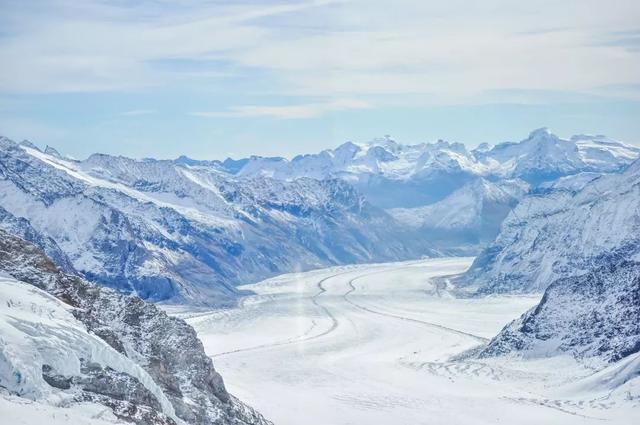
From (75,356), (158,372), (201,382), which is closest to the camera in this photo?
(75,356)

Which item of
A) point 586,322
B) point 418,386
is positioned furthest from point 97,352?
point 586,322

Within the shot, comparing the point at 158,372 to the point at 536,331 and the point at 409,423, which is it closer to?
the point at 409,423

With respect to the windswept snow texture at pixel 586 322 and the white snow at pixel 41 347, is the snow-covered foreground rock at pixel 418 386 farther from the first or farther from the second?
the white snow at pixel 41 347

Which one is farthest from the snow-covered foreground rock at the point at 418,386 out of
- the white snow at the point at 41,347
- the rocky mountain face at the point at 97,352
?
the white snow at the point at 41,347

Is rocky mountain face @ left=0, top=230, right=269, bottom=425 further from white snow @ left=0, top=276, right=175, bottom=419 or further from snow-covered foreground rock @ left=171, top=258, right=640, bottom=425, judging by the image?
snow-covered foreground rock @ left=171, top=258, right=640, bottom=425

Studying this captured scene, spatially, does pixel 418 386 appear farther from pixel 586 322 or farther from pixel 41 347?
pixel 41 347

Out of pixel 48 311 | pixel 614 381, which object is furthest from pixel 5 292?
pixel 614 381
